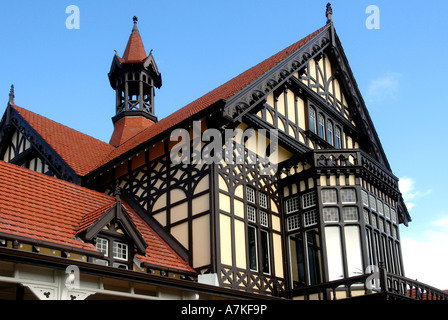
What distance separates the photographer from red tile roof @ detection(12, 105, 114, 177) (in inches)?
938

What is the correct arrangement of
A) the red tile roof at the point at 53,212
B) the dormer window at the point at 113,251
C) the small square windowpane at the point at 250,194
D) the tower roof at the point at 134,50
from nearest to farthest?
the red tile roof at the point at 53,212 < the dormer window at the point at 113,251 < the small square windowpane at the point at 250,194 < the tower roof at the point at 134,50

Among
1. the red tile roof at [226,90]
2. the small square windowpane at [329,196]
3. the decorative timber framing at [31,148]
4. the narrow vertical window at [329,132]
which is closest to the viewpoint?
the small square windowpane at [329,196]

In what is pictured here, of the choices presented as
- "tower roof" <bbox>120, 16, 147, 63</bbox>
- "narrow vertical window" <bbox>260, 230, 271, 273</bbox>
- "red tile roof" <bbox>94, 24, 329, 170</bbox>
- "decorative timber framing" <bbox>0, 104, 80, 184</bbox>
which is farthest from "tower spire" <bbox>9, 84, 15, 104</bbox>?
"narrow vertical window" <bbox>260, 230, 271, 273</bbox>

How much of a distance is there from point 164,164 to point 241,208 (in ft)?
10.3

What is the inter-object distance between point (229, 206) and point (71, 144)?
33.0 feet

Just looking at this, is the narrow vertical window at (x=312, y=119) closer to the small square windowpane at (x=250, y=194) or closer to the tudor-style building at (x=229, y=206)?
the tudor-style building at (x=229, y=206)

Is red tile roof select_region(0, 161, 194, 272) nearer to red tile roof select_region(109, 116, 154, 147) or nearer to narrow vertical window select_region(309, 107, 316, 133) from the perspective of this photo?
narrow vertical window select_region(309, 107, 316, 133)

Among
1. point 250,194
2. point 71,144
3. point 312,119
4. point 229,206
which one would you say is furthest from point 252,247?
point 71,144

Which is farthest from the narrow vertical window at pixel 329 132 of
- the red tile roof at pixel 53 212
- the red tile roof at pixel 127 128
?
the red tile roof at pixel 127 128

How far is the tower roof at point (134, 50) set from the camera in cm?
3369

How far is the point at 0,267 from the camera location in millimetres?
12875

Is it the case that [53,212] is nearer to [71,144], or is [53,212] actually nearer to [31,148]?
[31,148]

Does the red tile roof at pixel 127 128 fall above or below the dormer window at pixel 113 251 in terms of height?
above

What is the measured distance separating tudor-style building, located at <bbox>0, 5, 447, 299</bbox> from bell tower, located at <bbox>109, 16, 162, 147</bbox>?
721cm
